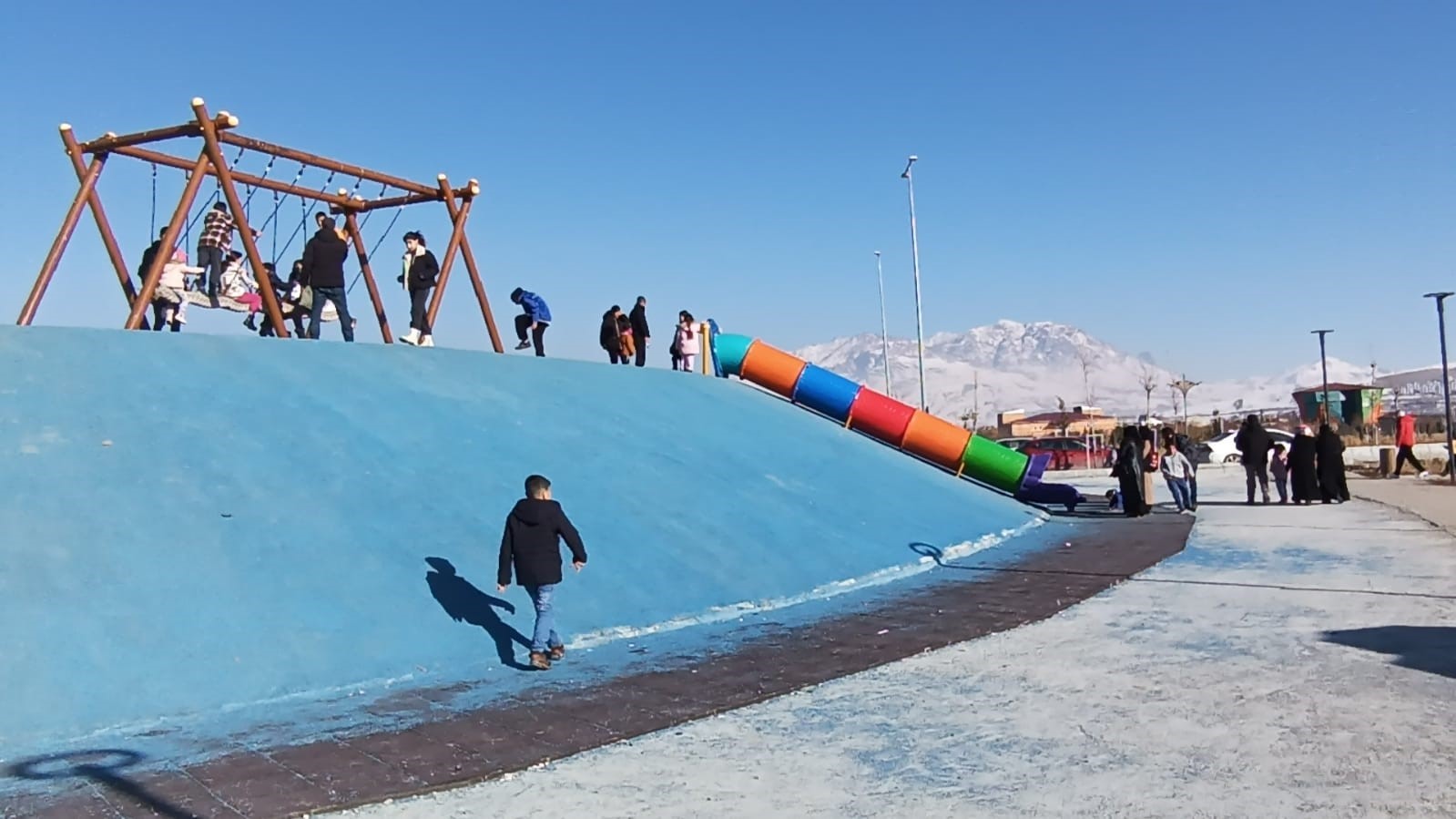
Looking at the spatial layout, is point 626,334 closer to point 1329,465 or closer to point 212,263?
point 212,263

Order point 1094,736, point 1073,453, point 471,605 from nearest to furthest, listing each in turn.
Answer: point 1094,736 → point 471,605 → point 1073,453

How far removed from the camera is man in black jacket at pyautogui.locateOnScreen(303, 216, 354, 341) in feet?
40.3

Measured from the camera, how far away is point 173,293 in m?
11.2

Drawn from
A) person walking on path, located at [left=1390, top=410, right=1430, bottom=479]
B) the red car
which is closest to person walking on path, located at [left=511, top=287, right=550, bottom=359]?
person walking on path, located at [left=1390, top=410, right=1430, bottom=479]

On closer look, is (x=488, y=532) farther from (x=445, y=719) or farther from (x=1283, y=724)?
(x=1283, y=724)

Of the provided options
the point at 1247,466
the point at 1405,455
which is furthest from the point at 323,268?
the point at 1405,455

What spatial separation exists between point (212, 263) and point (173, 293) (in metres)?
0.55

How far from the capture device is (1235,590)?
383 inches

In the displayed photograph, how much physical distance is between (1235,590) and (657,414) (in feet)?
23.1

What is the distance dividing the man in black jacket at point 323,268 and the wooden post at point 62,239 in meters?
2.20

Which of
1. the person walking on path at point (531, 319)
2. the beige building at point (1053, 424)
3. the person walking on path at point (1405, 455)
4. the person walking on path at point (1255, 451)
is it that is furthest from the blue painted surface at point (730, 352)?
the beige building at point (1053, 424)

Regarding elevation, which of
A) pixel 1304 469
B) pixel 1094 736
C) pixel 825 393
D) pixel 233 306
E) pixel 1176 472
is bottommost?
pixel 1094 736

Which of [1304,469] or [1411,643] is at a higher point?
[1304,469]

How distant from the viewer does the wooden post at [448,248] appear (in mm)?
13562
